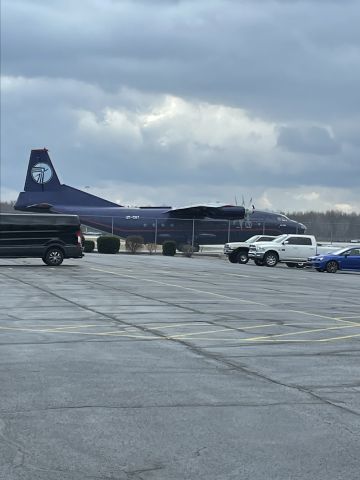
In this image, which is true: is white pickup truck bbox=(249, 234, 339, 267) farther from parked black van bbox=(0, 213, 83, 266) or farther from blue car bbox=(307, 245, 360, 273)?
parked black van bbox=(0, 213, 83, 266)

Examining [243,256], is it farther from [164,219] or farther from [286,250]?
[164,219]

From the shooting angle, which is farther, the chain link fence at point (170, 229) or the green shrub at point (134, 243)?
the chain link fence at point (170, 229)

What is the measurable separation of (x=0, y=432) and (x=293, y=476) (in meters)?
2.51

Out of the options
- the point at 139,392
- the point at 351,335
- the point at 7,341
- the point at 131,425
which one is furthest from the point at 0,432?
the point at 351,335

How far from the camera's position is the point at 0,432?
6.00 metres

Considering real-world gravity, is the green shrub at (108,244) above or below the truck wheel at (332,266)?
above

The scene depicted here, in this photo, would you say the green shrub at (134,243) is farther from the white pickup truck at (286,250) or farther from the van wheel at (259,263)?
the white pickup truck at (286,250)

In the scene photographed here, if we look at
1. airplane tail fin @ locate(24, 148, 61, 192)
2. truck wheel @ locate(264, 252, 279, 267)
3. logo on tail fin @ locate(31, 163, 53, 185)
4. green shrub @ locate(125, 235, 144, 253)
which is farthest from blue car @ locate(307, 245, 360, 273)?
logo on tail fin @ locate(31, 163, 53, 185)

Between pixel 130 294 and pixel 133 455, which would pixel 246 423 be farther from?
pixel 130 294

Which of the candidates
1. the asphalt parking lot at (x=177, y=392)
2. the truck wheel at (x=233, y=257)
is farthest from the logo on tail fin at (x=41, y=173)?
the asphalt parking lot at (x=177, y=392)

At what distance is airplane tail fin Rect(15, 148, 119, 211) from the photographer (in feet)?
184

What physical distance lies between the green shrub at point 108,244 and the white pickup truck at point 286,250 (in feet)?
43.1

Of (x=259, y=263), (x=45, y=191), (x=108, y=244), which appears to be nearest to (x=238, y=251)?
(x=259, y=263)

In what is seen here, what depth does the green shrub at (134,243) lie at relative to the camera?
5240cm
